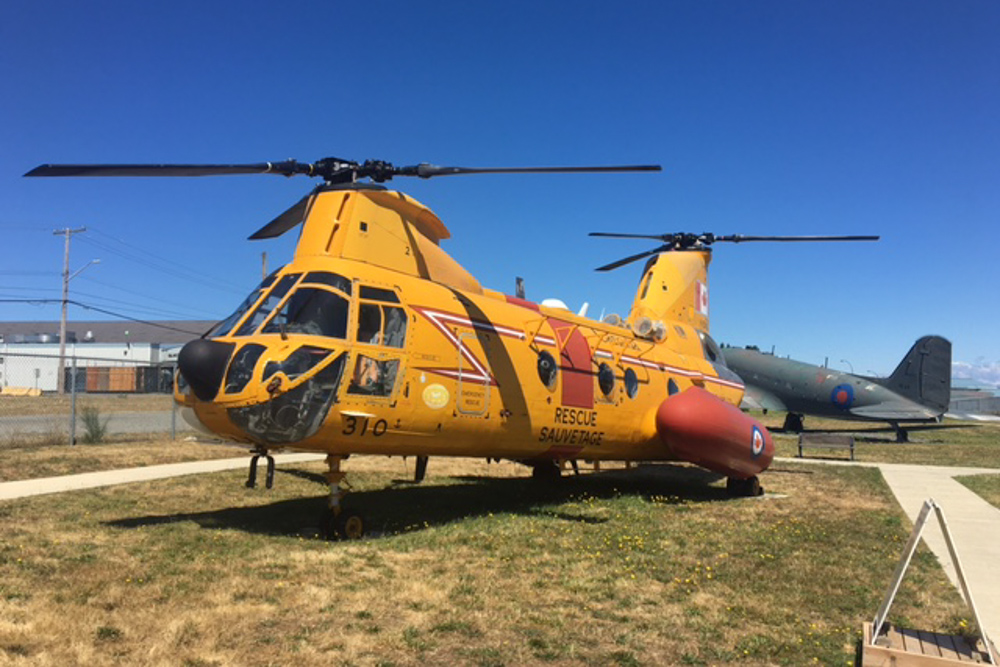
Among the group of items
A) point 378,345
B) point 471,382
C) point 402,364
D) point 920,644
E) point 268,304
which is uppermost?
point 268,304

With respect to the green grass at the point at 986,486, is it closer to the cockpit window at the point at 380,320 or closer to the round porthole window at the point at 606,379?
the round porthole window at the point at 606,379

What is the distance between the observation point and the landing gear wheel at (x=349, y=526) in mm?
9328

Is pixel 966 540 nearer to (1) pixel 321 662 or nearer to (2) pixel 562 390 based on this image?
(2) pixel 562 390

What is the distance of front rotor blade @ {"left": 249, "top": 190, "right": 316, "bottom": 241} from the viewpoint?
10.9 metres

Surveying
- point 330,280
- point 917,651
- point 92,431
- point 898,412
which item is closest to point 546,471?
point 330,280

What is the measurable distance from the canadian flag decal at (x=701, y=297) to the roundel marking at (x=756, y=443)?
4877 mm

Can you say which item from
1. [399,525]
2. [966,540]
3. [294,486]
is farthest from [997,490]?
[294,486]

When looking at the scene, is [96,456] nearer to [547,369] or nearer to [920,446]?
[547,369]

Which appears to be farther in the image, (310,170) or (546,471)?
(546,471)

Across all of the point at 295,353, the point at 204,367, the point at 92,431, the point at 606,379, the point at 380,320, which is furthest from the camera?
the point at 92,431

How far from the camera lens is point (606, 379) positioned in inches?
525

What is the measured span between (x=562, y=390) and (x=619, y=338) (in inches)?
106

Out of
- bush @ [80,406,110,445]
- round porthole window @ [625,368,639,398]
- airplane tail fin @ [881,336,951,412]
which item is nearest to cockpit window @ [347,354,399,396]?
round porthole window @ [625,368,639,398]

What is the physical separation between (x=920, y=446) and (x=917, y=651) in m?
28.6
